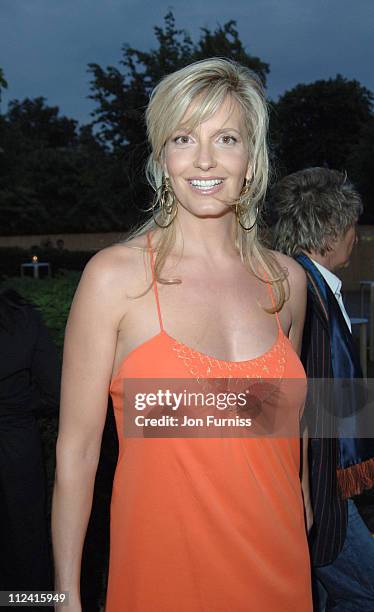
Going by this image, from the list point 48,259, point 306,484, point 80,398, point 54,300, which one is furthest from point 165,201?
point 48,259

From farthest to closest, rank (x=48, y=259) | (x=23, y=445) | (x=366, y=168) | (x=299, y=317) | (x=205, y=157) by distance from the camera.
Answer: (x=366, y=168) < (x=48, y=259) < (x=23, y=445) < (x=299, y=317) < (x=205, y=157)

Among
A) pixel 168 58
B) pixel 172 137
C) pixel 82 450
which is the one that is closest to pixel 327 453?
pixel 82 450

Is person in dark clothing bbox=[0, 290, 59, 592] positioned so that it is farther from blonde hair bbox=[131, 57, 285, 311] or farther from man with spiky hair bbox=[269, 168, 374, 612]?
man with spiky hair bbox=[269, 168, 374, 612]

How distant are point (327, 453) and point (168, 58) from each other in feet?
105

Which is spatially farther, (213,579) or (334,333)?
(334,333)

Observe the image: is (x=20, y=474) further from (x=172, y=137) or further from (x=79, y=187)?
(x=79, y=187)

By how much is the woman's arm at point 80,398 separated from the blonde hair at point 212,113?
20cm

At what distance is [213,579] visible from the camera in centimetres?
163

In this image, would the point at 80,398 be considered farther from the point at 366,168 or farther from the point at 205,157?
the point at 366,168

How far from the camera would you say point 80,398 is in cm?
167

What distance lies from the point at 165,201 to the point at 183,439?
729 mm

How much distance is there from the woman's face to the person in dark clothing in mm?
1021

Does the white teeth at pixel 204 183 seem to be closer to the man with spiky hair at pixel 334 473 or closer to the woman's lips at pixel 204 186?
the woman's lips at pixel 204 186

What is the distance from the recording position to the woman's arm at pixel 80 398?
166 cm
